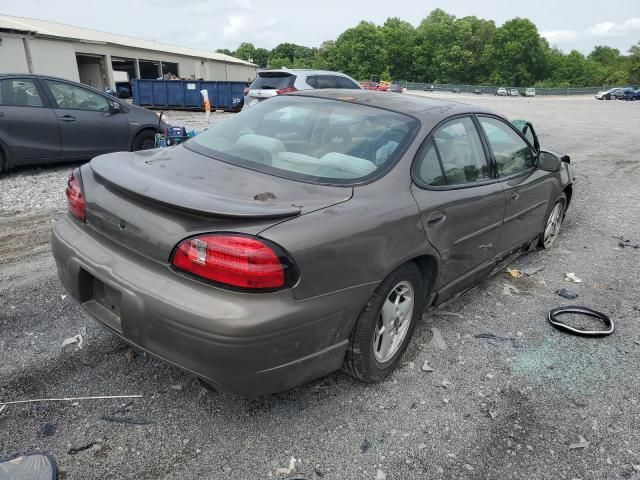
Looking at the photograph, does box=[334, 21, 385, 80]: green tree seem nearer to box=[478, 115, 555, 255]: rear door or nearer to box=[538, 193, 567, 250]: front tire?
box=[538, 193, 567, 250]: front tire

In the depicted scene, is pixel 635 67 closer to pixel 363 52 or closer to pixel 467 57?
pixel 467 57

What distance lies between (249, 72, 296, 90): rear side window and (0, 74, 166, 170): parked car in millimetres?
4182

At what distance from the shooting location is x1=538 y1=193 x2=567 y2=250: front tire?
5.10m

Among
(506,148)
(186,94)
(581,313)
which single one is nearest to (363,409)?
(581,313)

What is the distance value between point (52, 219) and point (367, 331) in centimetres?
453

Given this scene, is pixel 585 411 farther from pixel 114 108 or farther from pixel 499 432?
pixel 114 108

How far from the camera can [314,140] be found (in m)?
3.06

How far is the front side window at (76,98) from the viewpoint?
7629mm

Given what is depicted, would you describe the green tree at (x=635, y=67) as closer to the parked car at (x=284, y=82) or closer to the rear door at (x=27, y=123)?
the parked car at (x=284, y=82)

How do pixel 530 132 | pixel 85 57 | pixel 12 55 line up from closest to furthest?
pixel 530 132
pixel 12 55
pixel 85 57

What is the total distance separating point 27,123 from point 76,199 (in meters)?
5.47

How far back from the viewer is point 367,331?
255cm

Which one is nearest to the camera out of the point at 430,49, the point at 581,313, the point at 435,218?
the point at 435,218

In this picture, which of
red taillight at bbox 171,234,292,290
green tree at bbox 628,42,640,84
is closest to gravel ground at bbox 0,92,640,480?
red taillight at bbox 171,234,292,290
